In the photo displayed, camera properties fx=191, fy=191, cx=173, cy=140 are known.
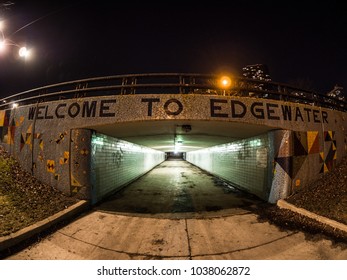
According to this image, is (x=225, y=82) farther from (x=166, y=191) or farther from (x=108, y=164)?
(x=166, y=191)

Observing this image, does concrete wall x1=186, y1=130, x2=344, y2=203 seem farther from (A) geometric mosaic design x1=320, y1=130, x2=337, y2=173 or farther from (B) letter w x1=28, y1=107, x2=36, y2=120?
(B) letter w x1=28, y1=107, x2=36, y2=120

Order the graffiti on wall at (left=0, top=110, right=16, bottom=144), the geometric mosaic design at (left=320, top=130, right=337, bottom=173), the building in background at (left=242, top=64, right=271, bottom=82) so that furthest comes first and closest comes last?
the building in background at (left=242, top=64, right=271, bottom=82)
the graffiti on wall at (left=0, top=110, right=16, bottom=144)
the geometric mosaic design at (left=320, top=130, right=337, bottom=173)

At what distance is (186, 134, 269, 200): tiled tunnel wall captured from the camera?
23.9 ft

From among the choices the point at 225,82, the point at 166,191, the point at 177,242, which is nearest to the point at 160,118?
the point at 225,82

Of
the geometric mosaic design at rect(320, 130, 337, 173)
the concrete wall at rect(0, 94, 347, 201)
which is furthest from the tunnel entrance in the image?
the geometric mosaic design at rect(320, 130, 337, 173)

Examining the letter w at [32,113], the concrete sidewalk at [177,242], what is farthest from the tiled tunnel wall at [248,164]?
the letter w at [32,113]

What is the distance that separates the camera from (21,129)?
748 centimetres

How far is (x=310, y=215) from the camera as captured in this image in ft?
16.4

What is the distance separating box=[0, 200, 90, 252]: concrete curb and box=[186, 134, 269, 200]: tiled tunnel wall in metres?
6.29

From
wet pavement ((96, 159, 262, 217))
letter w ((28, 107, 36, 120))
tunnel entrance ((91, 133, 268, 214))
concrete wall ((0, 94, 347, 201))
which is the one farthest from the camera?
letter w ((28, 107, 36, 120))

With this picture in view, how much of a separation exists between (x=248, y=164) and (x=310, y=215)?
3826 millimetres

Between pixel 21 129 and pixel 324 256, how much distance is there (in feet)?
32.4

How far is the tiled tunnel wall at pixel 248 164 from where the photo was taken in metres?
7.29
